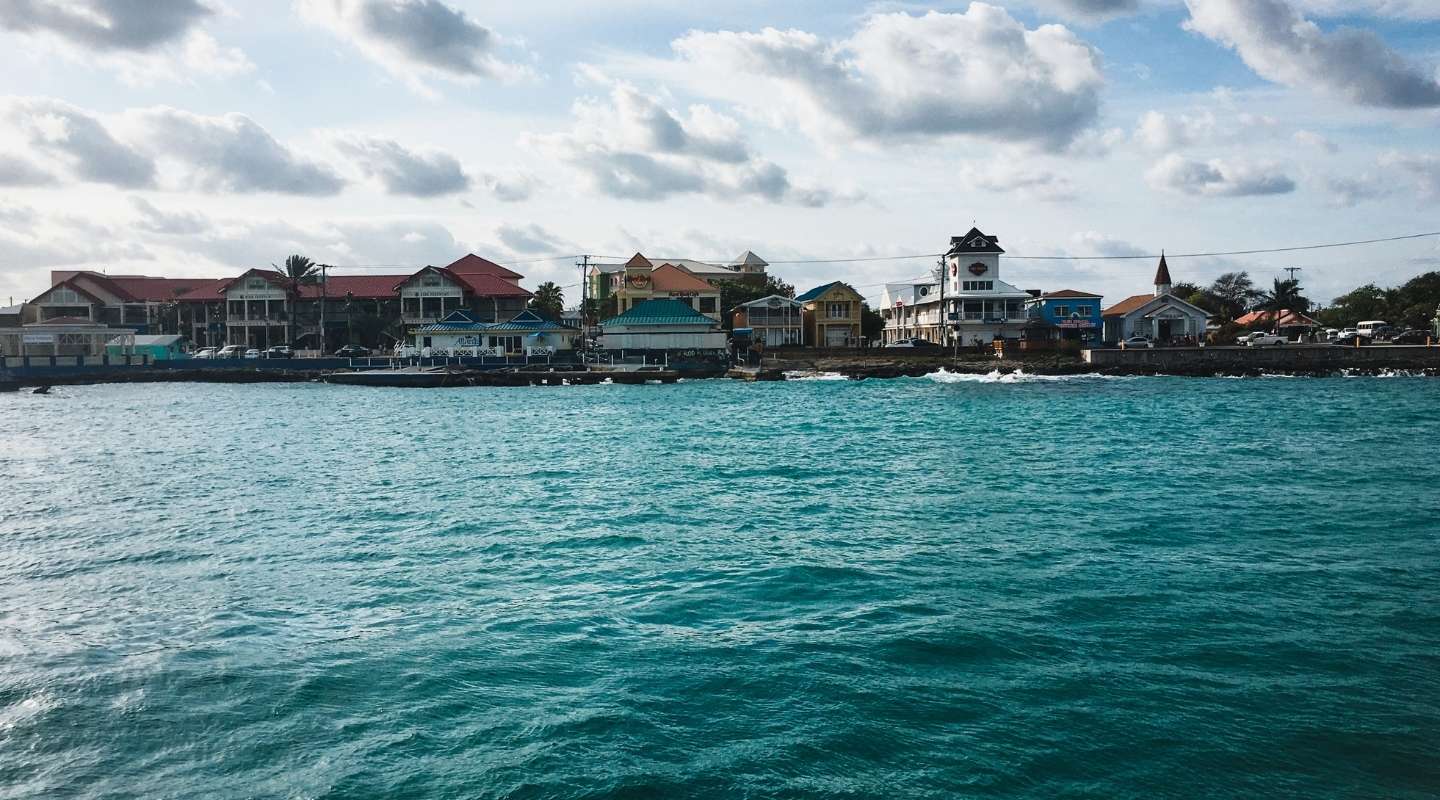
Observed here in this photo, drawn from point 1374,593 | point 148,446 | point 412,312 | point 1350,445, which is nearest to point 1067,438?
point 1350,445

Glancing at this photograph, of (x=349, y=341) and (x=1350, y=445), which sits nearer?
(x=1350, y=445)

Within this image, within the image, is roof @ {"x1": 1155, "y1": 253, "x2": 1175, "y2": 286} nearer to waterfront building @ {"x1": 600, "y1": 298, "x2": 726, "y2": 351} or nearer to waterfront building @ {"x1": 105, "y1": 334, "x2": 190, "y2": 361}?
waterfront building @ {"x1": 600, "y1": 298, "x2": 726, "y2": 351}

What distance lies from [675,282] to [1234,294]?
70213mm

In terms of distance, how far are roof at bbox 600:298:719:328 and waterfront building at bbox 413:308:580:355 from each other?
211 inches

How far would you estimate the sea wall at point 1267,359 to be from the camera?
Answer: 68.3m

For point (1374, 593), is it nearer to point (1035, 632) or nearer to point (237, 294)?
point (1035, 632)

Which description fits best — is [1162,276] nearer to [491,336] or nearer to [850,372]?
[850,372]

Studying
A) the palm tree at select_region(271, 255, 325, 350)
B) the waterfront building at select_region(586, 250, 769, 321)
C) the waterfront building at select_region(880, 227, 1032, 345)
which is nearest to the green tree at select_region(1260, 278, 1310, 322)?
the waterfront building at select_region(880, 227, 1032, 345)

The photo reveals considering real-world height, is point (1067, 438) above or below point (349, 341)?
below

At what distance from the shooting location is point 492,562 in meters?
14.9

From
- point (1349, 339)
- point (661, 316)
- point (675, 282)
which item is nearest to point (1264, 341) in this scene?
point (1349, 339)

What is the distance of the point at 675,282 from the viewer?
9425cm

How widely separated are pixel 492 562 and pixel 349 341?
3278 inches

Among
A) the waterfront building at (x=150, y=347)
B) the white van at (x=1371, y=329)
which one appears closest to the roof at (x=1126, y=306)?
the white van at (x=1371, y=329)
